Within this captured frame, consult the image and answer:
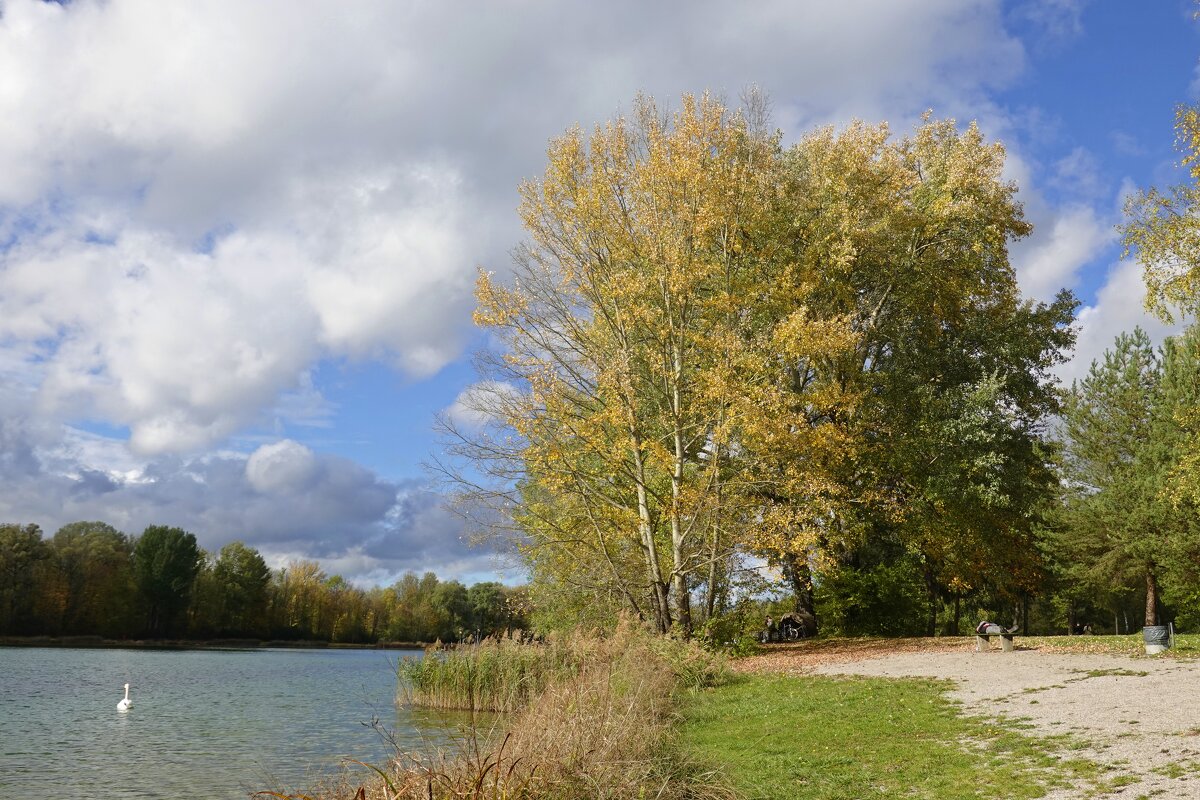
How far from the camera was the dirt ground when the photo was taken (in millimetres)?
7641

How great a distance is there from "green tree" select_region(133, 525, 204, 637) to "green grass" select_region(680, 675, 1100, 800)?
66.3 metres

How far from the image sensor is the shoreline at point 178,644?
59.9 metres

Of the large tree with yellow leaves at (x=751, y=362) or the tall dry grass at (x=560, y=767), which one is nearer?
the tall dry grass at (x=560, y=767)

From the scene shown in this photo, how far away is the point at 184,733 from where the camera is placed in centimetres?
1817

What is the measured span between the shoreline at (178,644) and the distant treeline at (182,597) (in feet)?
2.77

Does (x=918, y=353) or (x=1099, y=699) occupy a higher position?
(x=918, y=353)

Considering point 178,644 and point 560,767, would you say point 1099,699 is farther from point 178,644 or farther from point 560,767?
point 178,644

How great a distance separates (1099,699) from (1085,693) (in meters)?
0.64

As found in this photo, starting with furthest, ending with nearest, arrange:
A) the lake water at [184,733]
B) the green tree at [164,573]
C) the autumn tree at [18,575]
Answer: the green tree at [164,573] → the autumn tree at [18,575] → the lake water at [184,733]

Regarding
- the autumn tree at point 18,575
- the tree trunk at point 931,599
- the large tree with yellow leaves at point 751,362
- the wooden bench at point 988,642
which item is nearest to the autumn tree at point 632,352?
the large tree with yellow leaves at point 751,362

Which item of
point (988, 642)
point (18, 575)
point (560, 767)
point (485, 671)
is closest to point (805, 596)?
point (988, 642)

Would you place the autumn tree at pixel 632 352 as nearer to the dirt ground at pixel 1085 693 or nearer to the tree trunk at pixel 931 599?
the dirt ground at pixel 1085 693

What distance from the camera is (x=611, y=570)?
20797 millimetres

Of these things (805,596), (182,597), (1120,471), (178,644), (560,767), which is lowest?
(178,644)
